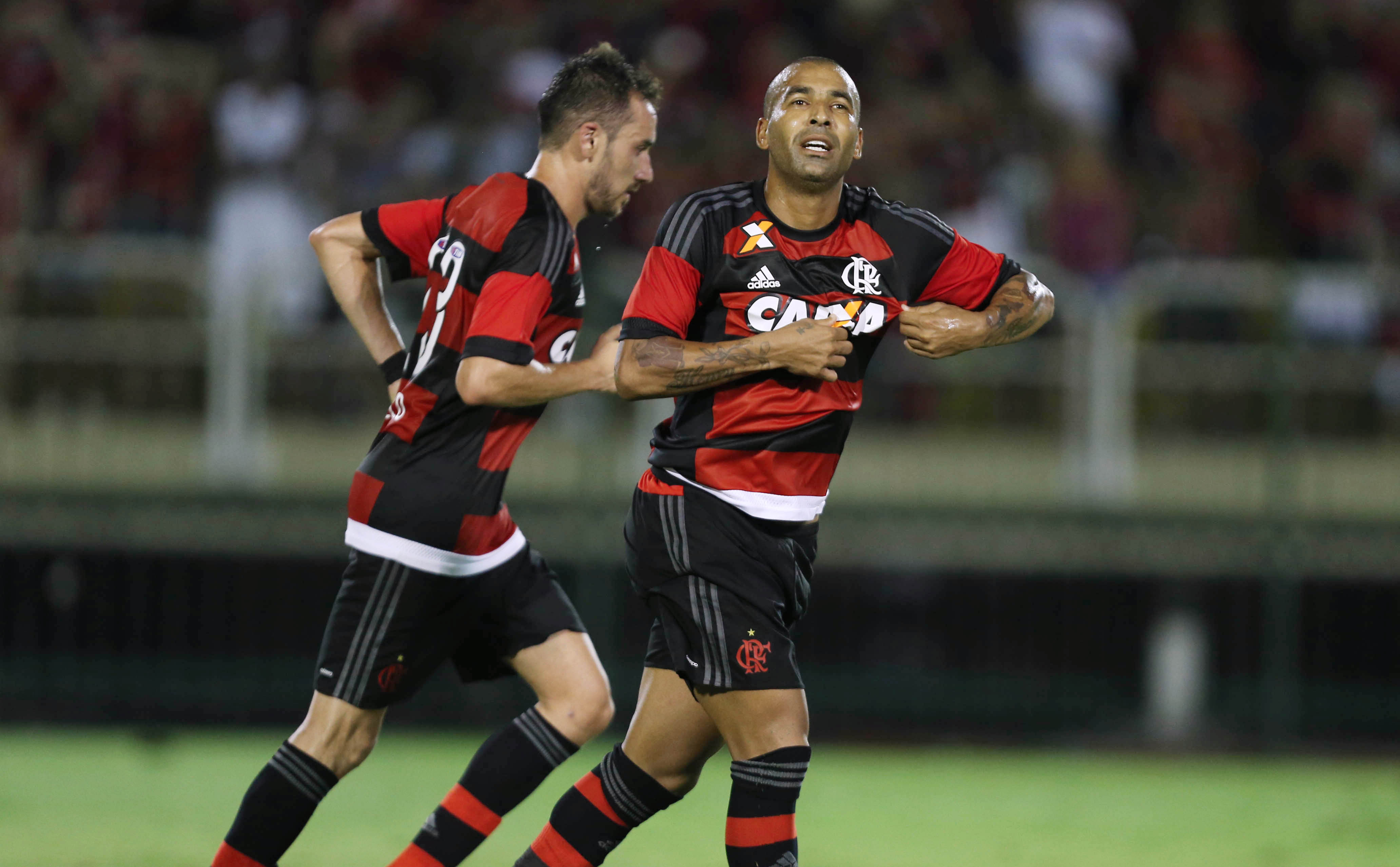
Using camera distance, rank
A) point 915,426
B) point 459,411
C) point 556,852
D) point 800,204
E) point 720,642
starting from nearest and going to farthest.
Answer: point 720,642 → point 800,204 → point 556,852 → point 459,411 → point 915,426

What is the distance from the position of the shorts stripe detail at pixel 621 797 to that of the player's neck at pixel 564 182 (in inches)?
60.4

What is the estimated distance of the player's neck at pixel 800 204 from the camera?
4266 millimetres

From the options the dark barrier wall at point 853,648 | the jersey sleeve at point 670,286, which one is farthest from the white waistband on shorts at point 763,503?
the dark barrier wall at point 853,648

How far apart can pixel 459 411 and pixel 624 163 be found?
859 mm

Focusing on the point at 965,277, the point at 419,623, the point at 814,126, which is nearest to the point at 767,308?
the point at 814,126

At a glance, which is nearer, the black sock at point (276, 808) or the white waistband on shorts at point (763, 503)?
the white waistband on shorts at point (763, 503)

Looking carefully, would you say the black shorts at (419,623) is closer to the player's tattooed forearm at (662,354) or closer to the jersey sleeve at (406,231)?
the jersey sleeve at (406,231)

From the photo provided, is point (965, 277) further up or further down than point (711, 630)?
further up

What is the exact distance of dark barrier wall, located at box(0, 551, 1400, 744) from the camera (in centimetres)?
920

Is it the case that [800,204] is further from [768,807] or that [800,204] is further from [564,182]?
[768,807]

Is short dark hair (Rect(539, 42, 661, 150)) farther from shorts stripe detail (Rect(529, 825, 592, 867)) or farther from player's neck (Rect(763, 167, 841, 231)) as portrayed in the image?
shorts stripe detail (Rect(529, 825, 592, 867))

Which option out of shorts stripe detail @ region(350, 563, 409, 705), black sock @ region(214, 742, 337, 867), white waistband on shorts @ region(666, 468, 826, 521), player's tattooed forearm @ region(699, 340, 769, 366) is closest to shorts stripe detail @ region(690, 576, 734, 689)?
white waistband on shorts @ region(666, 468, 826, 521)

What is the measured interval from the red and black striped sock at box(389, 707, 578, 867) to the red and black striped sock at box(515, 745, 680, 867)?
0.96ft

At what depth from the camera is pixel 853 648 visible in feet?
31.1
